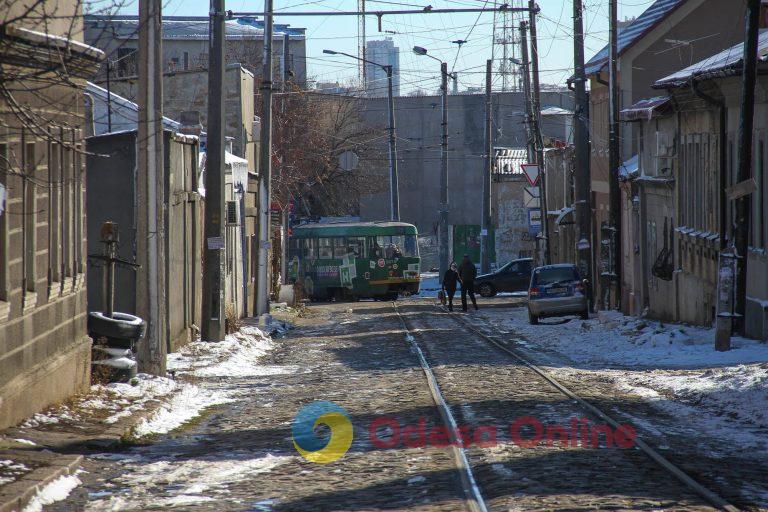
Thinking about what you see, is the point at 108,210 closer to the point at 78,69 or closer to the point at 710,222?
the point at 78,69

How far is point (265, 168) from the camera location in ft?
108

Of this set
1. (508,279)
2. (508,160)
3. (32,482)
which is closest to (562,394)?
(32,482)

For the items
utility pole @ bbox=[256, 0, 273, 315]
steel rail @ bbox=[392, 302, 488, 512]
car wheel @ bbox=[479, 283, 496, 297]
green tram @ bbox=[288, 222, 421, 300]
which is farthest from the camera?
car wheel @ bbox=[479, 283, 496, 297]

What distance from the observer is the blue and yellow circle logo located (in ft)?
36.6

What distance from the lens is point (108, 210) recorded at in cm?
1958

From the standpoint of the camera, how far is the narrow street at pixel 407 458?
29.4ft

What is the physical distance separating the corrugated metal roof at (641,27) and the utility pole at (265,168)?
12.5 m

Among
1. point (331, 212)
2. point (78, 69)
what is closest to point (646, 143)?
point (78, 69)

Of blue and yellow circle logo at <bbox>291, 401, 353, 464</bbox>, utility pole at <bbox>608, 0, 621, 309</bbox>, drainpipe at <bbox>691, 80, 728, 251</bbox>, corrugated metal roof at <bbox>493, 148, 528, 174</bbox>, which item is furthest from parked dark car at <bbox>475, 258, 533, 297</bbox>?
blue and yellow circle logo at <bbox>291, 401, 353, 464</bbox>

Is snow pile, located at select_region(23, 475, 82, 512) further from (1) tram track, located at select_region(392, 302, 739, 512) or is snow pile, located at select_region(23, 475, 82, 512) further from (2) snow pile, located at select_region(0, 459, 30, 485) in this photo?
(1) tram track, located at select_region(392, 302, 739, 512)

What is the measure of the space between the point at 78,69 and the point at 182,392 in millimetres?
4893

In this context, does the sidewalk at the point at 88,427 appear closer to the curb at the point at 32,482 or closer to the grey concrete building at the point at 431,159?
the curb at the point at 32,482

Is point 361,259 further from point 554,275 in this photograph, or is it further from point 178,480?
point 178,480

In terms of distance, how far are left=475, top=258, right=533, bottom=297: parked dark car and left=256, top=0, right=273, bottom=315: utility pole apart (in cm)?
1818
